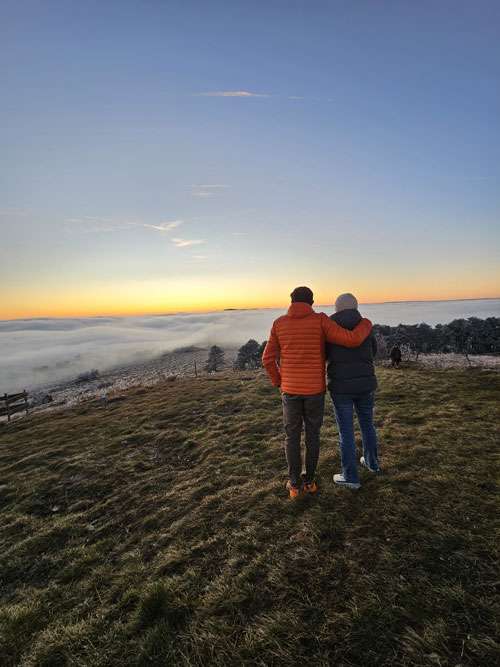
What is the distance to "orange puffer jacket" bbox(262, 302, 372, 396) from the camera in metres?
5.23

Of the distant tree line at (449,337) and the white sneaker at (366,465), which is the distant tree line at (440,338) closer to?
the distant tree line at (449,337)

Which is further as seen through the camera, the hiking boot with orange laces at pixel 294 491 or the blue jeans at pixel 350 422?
the hiking boot with orange laces at pixel 294 491

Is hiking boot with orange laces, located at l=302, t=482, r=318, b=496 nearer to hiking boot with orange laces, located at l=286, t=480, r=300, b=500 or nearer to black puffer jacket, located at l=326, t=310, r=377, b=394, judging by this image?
hiking boot with orange laces, located at l=286, t=480, r=300, b=500

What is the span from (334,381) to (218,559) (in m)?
3.58

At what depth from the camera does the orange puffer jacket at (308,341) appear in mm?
5227

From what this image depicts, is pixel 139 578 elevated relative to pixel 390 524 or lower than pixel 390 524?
lower

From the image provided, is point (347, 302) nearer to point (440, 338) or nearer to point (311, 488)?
point (311, 488)

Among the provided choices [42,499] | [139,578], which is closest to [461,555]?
[139,578]

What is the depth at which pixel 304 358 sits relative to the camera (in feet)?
17.5

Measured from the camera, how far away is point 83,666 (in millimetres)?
3234

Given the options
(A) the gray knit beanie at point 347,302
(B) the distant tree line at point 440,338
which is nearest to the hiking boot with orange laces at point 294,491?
(A) the gray knit beanie at point 347,302

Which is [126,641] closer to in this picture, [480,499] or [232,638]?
[232,638]

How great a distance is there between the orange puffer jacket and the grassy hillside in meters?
2.33

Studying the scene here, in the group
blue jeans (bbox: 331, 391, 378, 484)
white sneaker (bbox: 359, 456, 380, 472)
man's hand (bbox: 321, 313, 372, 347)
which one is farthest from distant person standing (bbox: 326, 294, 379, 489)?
white sneaker (bbox: 359, 456, 380, 472)
